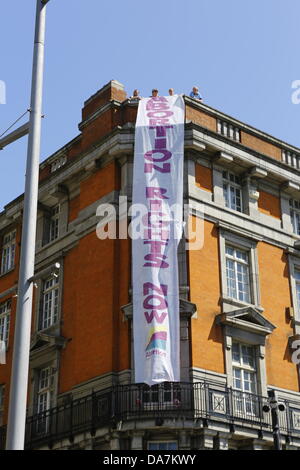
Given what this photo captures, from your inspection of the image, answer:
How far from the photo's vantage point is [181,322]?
22.5 meters

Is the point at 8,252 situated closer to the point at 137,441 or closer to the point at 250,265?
the point at 250,265

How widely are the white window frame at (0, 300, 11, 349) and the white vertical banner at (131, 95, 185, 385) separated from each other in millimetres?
9300

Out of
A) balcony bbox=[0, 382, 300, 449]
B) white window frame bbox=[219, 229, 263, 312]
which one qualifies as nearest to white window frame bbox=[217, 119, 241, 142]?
white window frame bbox=[219, 229, 263, 312]

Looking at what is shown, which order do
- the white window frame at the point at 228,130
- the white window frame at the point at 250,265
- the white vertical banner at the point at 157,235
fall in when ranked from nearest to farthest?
the white vertical banner at the point at 157,235, the white window frame at the point at 250,265, the white window frame at the point at 228,130

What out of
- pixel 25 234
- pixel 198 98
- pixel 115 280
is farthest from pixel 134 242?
pixel 25 234

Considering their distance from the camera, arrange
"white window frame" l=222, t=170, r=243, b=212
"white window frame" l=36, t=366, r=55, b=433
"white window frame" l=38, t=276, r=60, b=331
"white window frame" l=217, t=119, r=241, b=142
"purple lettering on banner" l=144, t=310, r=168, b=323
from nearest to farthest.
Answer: "purple lettering on banner" l=144, t=310, r=168, b=323 → "white window frame" l=36, t=366, r=55, b=433 → "white window frame" l=222, t=170, r=243, b=212 → "white window frame" l=217, t=119, r=241, b=142 → "white window frame" l=38, t=276, r=60, b=331

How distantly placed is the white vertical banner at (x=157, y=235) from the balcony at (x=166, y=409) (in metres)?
0.64

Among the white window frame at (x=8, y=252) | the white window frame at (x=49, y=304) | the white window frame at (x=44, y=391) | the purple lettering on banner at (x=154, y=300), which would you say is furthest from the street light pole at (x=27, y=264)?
the white window frame at (x=8, y=252)

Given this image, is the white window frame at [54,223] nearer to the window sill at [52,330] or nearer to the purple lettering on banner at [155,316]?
the window sill at [52,330]

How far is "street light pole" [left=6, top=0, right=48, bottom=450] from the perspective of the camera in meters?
11.1

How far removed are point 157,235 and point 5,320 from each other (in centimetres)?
1032

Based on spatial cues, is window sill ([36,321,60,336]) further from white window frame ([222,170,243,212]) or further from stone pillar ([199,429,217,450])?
stone pillar ([199,429,217,450])

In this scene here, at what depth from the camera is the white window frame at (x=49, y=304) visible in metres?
27.0

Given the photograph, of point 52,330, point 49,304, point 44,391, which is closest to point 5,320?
point 49,304
